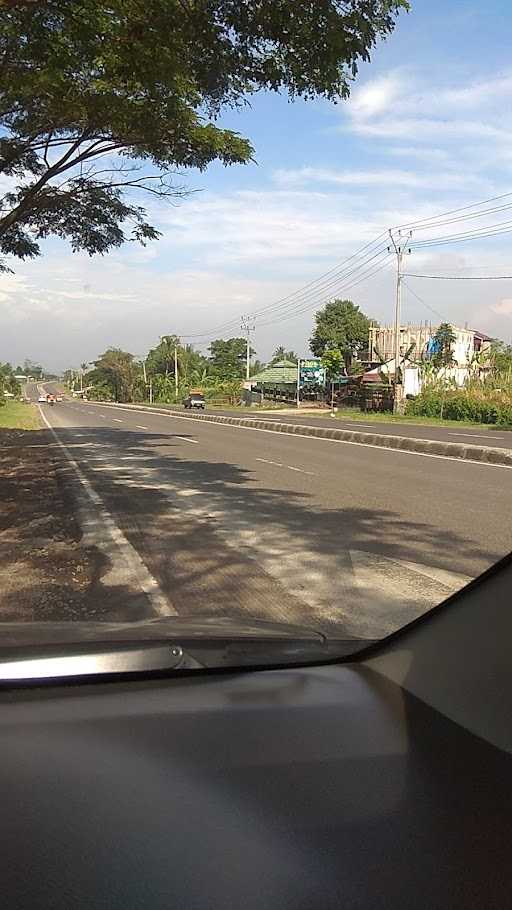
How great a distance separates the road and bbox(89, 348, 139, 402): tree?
99068mm

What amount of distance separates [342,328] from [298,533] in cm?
7262

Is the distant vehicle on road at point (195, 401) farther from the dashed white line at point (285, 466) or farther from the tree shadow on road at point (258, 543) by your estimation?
the tree shadow on road at point (258, 543)

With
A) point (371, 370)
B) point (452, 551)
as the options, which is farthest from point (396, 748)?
point (371, 370)

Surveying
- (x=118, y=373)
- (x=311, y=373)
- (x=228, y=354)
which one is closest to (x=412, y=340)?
(x=311, y=373)

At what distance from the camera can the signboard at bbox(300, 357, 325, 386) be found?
60969 millimetres

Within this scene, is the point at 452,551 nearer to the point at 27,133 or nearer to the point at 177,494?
the point at 177,494

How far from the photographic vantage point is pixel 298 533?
805 centimetres

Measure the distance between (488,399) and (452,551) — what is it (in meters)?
31.8

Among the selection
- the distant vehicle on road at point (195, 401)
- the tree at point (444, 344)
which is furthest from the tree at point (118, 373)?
the tree at point (444, 344)

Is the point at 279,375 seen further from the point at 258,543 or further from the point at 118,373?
the point at 258,543

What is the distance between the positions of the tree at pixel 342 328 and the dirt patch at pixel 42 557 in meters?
67.1

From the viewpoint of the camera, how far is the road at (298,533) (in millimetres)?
5375

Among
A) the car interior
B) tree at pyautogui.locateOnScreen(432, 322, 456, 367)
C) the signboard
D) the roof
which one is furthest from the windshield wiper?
the roof

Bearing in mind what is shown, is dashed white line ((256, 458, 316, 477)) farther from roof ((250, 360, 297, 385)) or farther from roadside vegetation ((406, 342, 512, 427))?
roof ((250, 360, 297, 385))
